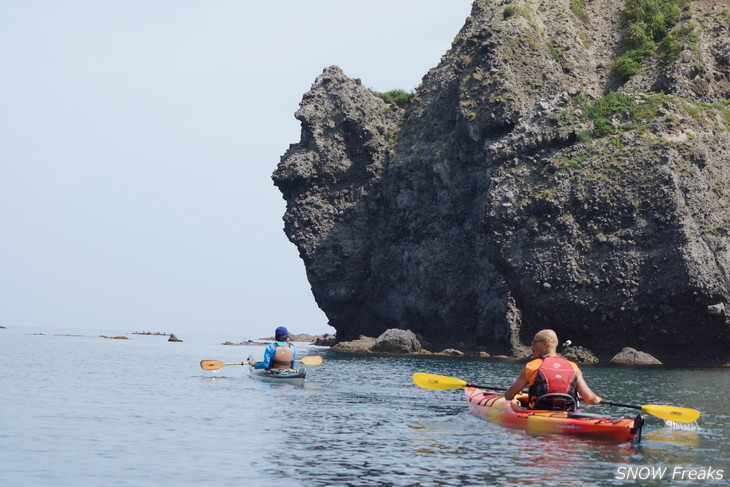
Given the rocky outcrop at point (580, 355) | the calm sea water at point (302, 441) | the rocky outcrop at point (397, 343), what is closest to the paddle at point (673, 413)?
the calm sea water at point (302, 441)

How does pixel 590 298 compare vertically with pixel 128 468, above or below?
above

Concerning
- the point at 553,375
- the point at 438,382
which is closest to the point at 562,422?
→ the point at 553,375

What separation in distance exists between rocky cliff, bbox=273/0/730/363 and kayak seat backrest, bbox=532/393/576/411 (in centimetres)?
4257

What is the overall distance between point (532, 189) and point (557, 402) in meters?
47.4

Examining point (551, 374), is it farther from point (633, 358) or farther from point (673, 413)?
point (633, 358)

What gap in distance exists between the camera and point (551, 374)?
19.9 metres

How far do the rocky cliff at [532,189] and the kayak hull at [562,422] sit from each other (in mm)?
41629

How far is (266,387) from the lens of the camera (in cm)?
3234

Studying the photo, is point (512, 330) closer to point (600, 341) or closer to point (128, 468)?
point (600, 341)

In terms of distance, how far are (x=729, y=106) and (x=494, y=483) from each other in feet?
230

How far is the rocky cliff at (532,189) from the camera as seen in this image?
61.6 meters

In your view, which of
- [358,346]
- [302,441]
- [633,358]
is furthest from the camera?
[358,346]

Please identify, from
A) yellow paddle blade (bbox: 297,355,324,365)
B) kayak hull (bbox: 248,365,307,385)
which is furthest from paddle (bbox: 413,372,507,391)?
yellow paddle blade (bbox: 297,355,324,365)

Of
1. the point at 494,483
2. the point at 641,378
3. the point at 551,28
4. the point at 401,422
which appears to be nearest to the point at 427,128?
the point at 551,28
